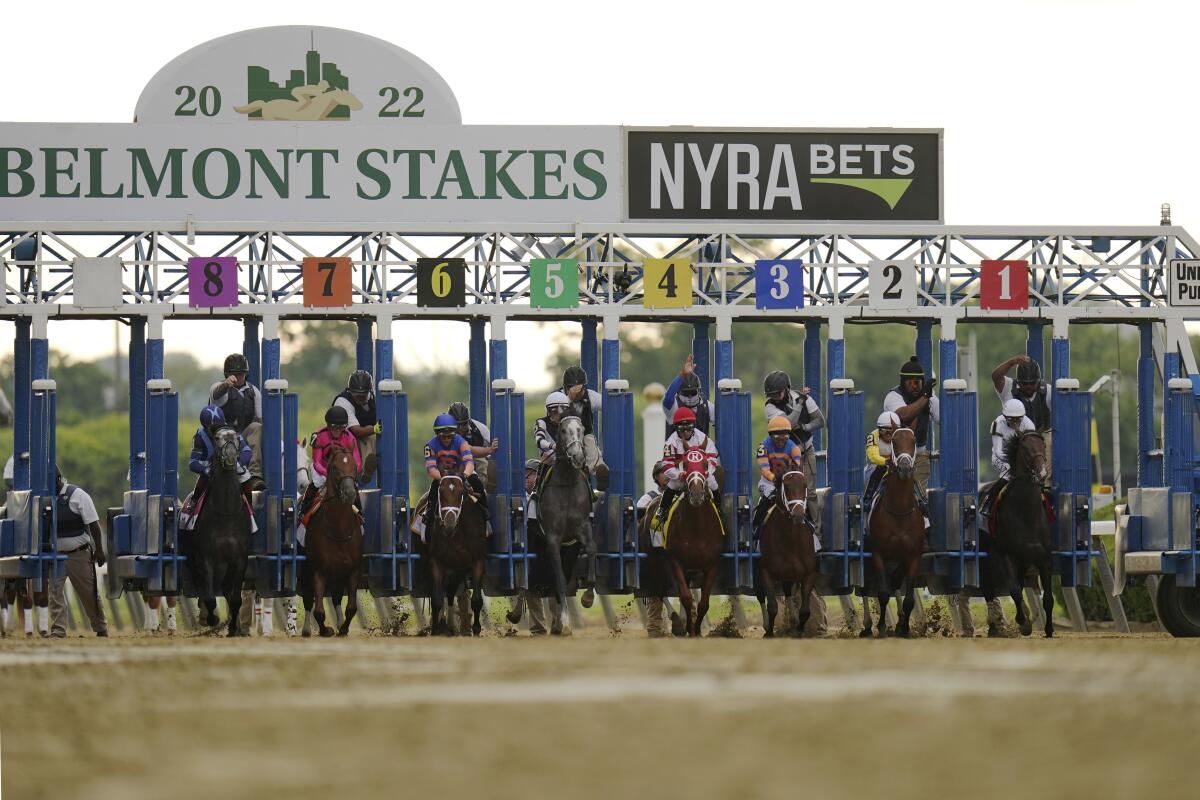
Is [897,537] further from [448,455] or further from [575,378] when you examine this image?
[448,455]

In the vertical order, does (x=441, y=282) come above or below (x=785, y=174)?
below

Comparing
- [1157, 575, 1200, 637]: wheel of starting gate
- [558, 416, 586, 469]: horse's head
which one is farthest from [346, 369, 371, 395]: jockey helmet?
[1157, 575, 1200, 637]: wheel of starting gate

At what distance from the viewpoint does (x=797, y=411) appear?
18156 millimetres

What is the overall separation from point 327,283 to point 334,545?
2436mm

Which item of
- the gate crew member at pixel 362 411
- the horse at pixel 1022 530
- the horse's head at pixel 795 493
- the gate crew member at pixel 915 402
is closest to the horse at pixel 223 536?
the gate crew member at pixel 362 411

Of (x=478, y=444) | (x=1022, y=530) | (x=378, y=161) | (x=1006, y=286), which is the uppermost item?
(x=378, y=161)

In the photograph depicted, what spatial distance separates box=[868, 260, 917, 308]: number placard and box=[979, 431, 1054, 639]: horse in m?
2.21

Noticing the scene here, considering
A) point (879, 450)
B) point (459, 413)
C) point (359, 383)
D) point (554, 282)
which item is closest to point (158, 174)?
point (359, 383)

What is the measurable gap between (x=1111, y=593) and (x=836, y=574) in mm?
2453

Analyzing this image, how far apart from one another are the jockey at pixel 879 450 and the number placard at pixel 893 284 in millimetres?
1559

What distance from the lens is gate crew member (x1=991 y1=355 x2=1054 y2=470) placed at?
18109 millimetres

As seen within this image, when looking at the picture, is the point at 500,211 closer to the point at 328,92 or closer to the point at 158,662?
the point at 328,92

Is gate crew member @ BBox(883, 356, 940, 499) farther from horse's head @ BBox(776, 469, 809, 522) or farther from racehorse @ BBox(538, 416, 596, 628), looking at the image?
racehorse @ BBox(538, 416, 596, 628)

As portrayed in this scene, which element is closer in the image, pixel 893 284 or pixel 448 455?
pixel 448 455
